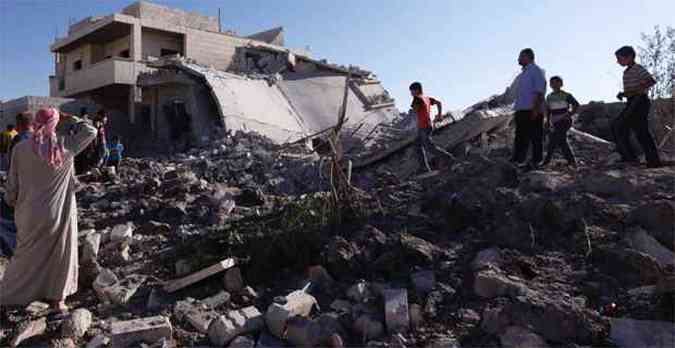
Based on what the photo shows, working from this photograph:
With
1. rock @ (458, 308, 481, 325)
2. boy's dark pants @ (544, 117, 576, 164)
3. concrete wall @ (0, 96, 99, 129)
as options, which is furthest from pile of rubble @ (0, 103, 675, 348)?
concrete wall @ (0, 96, 99, 129)

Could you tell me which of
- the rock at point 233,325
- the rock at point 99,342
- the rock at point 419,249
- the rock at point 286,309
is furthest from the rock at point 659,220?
the rock at point 99,342

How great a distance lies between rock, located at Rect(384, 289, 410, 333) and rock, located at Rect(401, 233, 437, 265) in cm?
63

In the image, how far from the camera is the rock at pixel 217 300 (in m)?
3.62

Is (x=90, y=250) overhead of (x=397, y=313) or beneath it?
overhead

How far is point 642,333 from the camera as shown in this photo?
2863mm

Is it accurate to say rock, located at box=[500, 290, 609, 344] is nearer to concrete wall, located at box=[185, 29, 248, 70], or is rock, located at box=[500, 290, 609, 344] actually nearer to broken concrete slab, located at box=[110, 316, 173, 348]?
broken concrete slab, located at box=[110, 316, 173, 348]

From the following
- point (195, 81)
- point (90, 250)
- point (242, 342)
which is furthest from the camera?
point (195, 81)

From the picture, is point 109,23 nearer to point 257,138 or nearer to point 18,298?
point 257,138

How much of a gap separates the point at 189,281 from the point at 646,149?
4.52 m

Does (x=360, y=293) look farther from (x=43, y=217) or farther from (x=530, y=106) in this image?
(x=530, y=106)

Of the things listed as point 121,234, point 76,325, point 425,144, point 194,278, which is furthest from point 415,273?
point 425,144

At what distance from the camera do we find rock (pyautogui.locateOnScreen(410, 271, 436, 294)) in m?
3.51

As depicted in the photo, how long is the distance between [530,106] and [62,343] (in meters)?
4.75

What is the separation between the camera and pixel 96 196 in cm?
802
